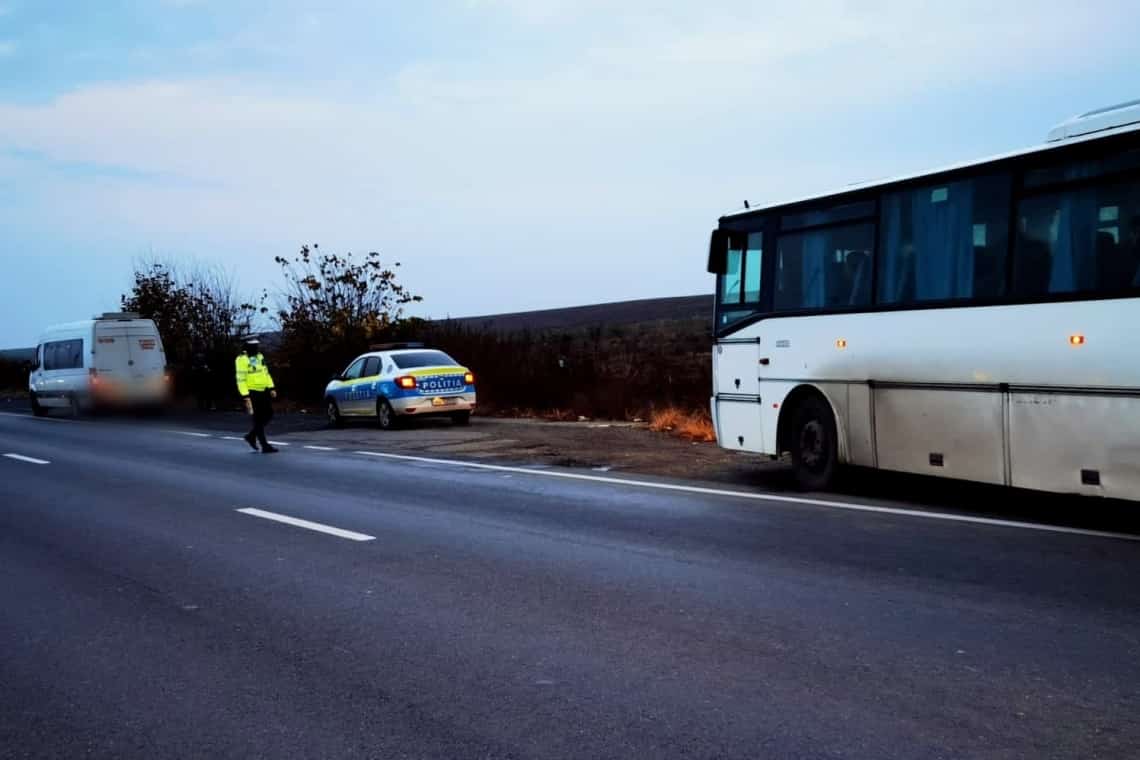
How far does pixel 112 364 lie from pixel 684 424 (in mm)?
17323

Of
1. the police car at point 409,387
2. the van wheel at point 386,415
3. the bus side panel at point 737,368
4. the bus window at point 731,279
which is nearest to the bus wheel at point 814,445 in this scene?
the bus side panel at point 737,368

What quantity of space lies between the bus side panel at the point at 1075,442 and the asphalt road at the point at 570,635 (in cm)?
45

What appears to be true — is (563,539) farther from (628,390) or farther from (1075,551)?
(628,390)

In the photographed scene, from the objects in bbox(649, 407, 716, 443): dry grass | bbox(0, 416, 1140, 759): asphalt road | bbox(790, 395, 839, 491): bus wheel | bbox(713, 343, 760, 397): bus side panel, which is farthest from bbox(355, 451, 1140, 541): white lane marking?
bbox(649, 407, 716, 443): dry grass

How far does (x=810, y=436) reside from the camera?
37.3ft

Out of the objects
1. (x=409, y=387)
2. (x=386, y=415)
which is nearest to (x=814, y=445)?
(x=409, y=387)

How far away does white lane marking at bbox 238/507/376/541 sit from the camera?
898 centimetres

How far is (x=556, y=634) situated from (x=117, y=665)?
2184 millimetres

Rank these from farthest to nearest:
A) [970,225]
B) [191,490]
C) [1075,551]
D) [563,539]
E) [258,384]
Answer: [258,384] < [191,490] < [970,225] < [563,539] < [1075,551]

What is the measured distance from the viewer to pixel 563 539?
28.2ft

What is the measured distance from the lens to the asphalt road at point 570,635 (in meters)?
4.26

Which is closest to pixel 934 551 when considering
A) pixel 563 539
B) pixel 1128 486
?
pixel 1128 486

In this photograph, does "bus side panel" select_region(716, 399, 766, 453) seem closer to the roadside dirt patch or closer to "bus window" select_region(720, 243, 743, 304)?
the roadside dirt patch

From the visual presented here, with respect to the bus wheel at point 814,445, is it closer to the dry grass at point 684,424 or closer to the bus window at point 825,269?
the bus window at point 825,269
